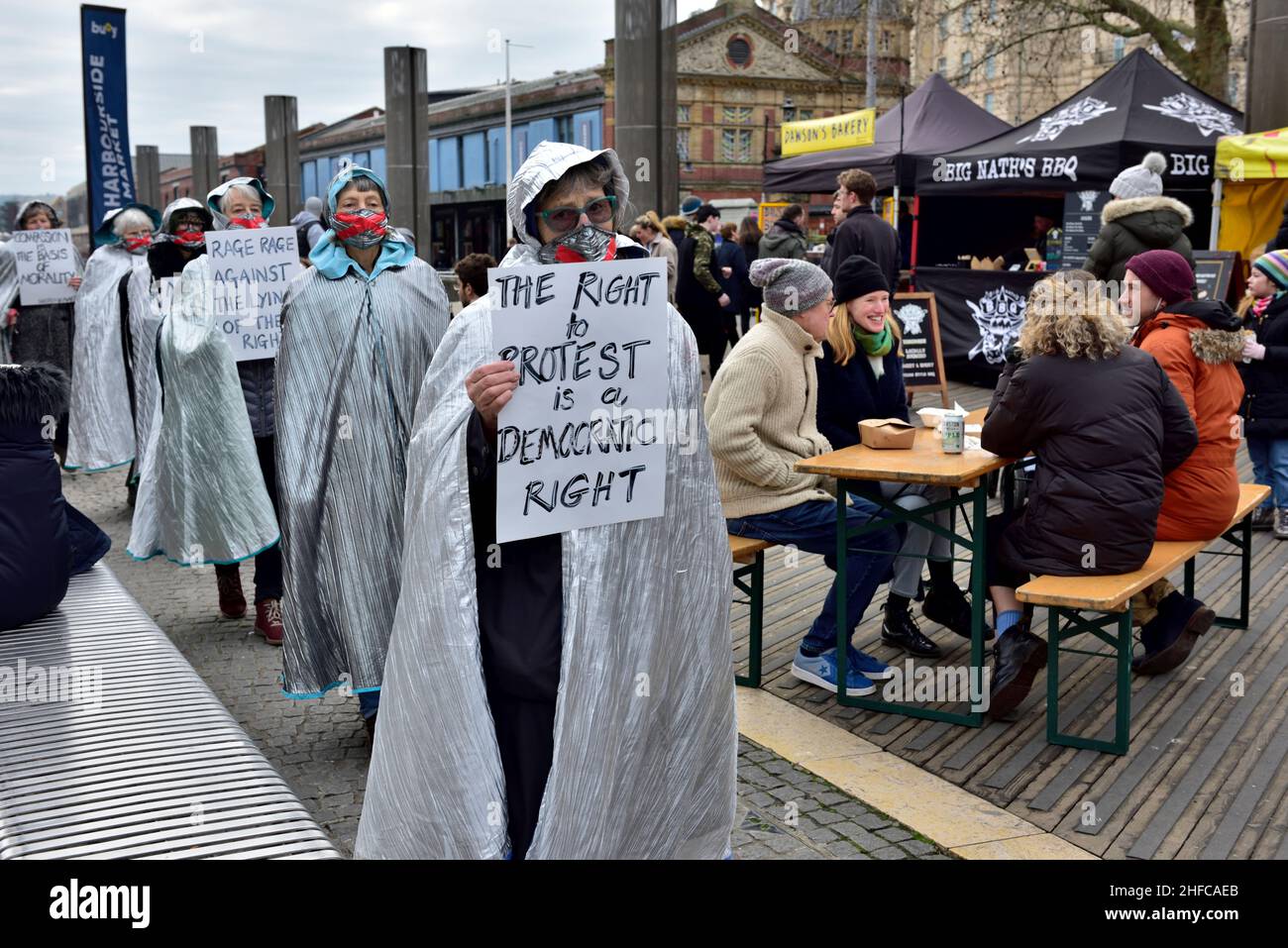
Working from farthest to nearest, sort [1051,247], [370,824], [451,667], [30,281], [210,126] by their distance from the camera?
1. [210,126]
2. [1051,247]
3. [30,281]
4. [370,824]
5. [451,667]

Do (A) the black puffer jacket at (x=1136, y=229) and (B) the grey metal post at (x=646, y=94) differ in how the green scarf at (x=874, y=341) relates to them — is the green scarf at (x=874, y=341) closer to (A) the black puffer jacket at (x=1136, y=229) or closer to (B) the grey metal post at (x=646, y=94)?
(B) the grey metal post at (x=646, y=94)

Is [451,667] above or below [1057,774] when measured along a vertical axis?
above

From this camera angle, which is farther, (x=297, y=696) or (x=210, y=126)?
(x=210, y=126)

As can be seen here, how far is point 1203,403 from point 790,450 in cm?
167

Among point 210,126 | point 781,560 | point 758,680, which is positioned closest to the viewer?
point 758,680

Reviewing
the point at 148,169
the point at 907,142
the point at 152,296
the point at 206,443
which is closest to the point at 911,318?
the point at 907,142

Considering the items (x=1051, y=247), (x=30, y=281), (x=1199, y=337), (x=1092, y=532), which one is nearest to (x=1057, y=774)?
(x=1092, y=532)

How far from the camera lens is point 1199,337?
5297 millimetres

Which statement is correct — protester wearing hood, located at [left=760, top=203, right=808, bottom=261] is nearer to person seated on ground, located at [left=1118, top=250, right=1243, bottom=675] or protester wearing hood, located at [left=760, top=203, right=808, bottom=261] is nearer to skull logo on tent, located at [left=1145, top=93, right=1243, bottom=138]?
skull logo on tent, located at [left=1145, top=93, right=1243, bottom=138]

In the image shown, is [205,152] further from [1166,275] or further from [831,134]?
[1166,275]

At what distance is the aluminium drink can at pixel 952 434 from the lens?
507 cm

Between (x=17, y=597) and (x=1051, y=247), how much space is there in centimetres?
1204

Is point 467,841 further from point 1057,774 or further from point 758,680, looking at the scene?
point 758,680

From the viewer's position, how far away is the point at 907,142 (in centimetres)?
1561
